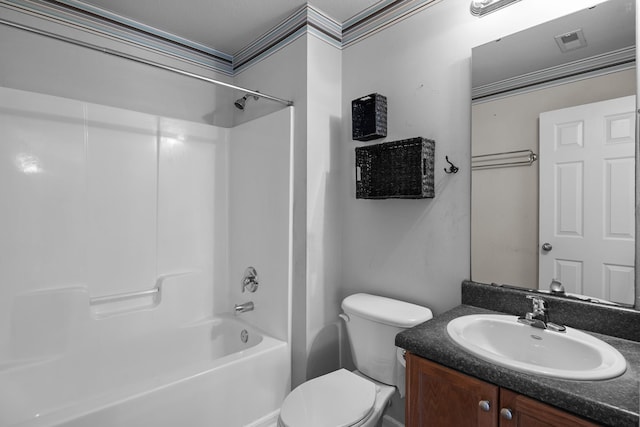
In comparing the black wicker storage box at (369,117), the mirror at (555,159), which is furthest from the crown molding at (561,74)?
the black wicker storage box at (369,117)

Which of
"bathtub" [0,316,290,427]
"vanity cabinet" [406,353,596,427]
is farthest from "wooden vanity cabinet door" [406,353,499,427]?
"bathtub" [0,316,290,427]

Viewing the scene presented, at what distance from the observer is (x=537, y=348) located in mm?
1287

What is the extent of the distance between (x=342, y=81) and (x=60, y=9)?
1.73 meters

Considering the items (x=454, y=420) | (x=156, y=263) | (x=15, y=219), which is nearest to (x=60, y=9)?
(x=15, y=219)

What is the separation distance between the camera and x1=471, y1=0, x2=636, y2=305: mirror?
1269 mm

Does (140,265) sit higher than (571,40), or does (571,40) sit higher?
(571,40)

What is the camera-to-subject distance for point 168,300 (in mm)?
2336

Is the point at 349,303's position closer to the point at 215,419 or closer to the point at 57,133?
the point at 215,419

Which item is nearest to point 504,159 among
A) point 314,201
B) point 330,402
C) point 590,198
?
point 590,198

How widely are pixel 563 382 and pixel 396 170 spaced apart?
3.74 ft

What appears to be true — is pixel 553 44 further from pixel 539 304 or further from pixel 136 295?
pixel 136 295

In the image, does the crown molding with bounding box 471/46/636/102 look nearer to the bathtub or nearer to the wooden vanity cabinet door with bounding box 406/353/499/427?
the wooden vanity cabinet door with bounding box 406/353/499/427

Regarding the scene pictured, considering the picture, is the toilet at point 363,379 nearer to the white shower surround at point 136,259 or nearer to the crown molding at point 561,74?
the white shower surround at point 136,259

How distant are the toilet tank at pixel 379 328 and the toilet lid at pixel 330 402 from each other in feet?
0.42
